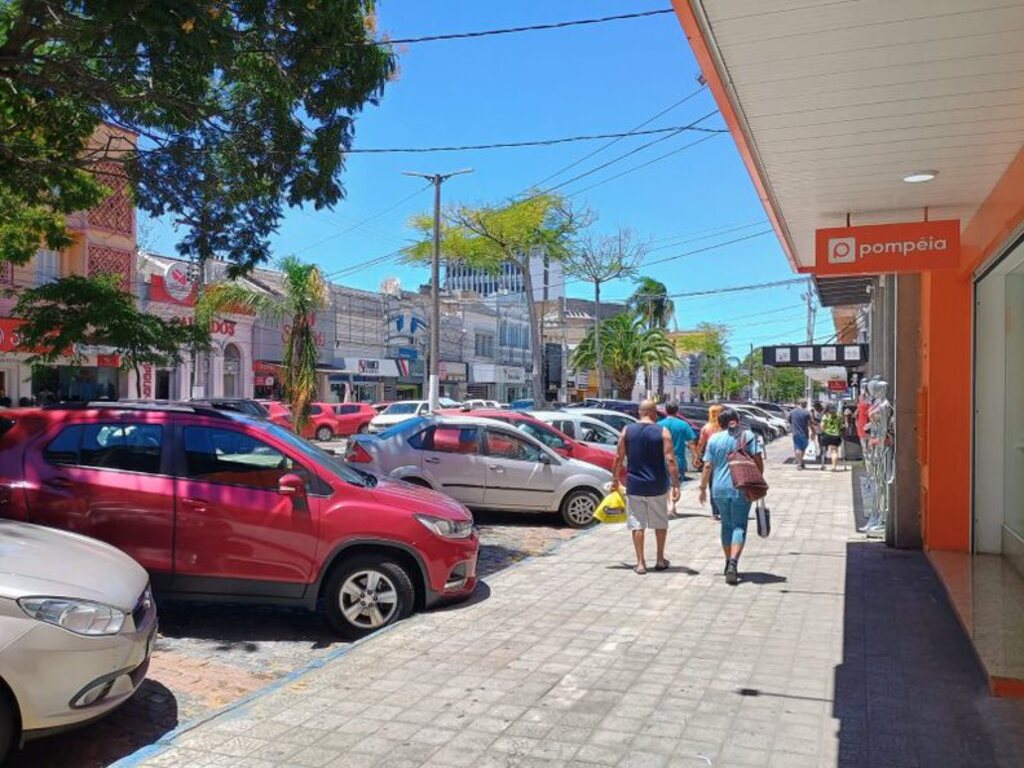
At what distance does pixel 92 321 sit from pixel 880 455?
12.9 meters

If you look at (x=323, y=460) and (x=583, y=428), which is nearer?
(x=323, y=460)

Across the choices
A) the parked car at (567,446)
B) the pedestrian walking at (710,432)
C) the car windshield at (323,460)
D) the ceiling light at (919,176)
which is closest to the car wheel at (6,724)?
the car windshield at (323,460)

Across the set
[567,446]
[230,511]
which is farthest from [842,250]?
[567,446]

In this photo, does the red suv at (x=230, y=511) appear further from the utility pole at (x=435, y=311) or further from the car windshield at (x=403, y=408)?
the car windshield at (x=403, y=408)

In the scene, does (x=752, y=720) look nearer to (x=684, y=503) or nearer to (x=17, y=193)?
(x=684, y=503)

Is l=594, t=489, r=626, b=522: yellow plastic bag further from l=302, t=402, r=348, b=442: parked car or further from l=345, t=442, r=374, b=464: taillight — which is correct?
l=302, t=402, r=348, b=442: parked car

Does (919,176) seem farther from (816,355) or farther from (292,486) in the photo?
(816,355)

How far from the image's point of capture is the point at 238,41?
8.96 meters

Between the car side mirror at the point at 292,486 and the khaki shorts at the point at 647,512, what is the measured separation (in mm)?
3222

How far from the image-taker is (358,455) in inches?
475

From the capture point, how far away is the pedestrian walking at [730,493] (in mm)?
7793

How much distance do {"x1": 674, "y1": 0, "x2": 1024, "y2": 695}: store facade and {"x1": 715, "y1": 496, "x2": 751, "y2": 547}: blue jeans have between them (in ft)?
5.67

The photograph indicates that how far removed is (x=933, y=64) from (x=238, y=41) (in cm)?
695

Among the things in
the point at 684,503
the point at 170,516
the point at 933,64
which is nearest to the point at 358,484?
the point at 170,516
